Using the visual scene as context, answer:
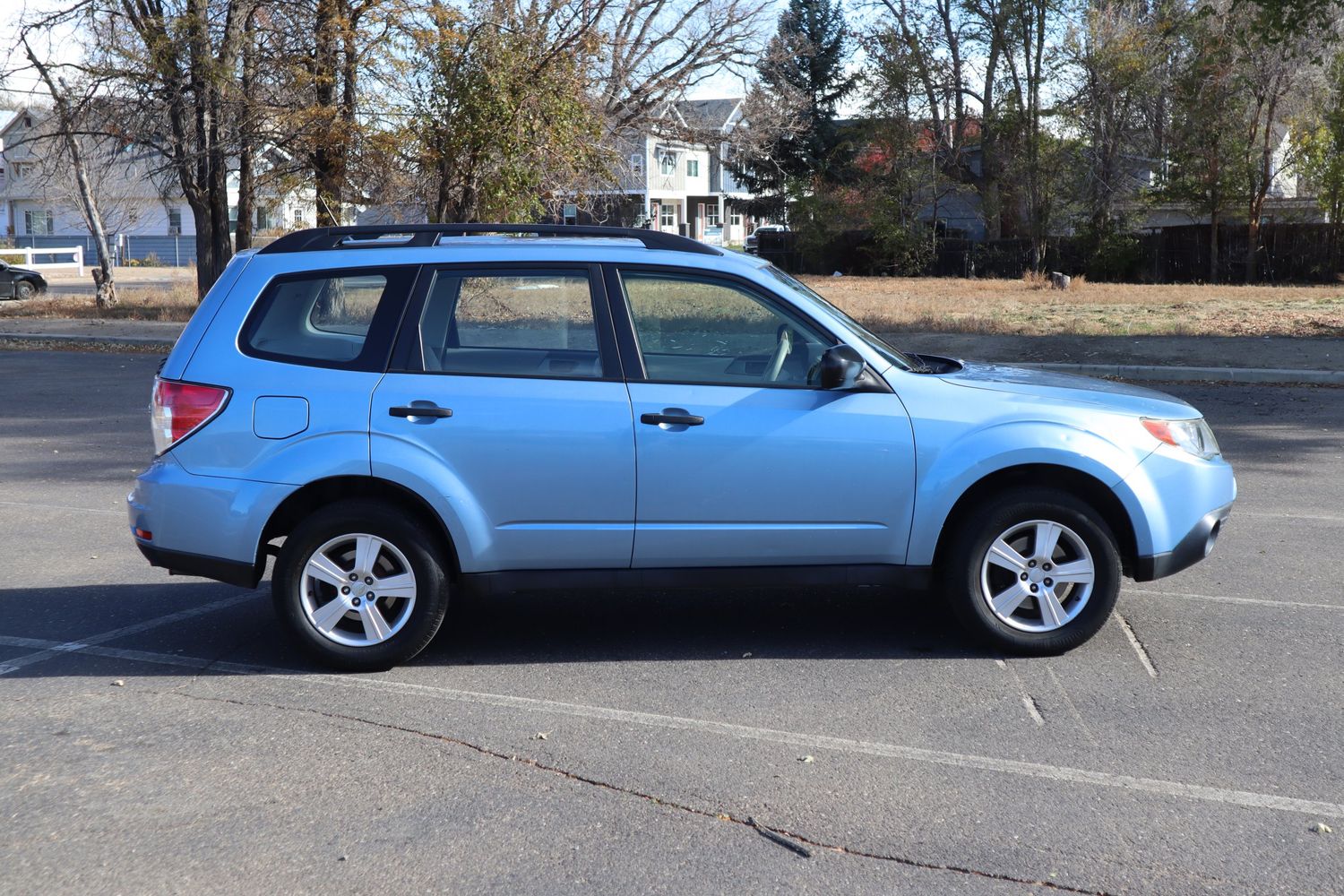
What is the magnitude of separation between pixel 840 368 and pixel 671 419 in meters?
0.74

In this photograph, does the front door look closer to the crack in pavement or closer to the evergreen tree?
the crack in pavement

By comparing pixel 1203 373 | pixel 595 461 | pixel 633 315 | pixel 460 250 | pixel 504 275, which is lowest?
pixel 595 461

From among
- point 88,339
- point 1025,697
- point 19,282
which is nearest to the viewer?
point 1025,697

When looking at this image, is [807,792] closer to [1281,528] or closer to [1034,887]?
[1034,887]

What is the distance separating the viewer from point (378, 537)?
5.38m

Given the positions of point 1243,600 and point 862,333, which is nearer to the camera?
point 862,333

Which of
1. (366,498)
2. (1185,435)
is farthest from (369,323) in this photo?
(1185,435)

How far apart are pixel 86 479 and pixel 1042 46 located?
37127mm

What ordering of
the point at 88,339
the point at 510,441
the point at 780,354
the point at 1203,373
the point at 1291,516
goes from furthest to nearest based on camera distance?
the point at 88,339, the point at 1203,373, the point at 1291,516, the point at 780,354, the point at 510,441

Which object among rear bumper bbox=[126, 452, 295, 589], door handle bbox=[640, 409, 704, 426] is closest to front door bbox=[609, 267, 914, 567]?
door handle bbox=[640, 409, 704, 426]

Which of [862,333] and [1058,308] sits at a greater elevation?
[1058,308]

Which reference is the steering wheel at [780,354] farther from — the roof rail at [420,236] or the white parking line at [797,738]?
the white parking line at [797,738]

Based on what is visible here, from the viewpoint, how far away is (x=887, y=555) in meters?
5.55

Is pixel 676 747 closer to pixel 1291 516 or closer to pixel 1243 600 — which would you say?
pixel 1243 600
